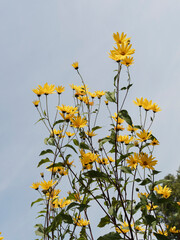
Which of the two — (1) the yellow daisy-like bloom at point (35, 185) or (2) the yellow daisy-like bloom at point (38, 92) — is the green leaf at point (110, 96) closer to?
(2) the yellow daisy-like bloom at point (38, 92)

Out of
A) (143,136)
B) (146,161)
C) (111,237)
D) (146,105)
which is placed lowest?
(111,237)

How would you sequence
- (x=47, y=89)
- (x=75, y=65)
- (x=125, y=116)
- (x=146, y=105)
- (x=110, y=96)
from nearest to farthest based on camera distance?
(x=125, y=116) → (x=110, y=96) → (x=146, y=105) → (x=47, y=89) → (x=75, y=65)

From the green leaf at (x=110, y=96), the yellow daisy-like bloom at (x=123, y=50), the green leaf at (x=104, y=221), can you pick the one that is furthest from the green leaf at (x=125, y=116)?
the green leaf at (x=104, y=221)

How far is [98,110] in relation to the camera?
276 cm

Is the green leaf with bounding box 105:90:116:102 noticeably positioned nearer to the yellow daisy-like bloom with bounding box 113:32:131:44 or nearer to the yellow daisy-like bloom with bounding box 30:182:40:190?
the yellow daisy-like bloom with bounding box 113:32:131:44

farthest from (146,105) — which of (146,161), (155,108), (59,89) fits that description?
(59,89)

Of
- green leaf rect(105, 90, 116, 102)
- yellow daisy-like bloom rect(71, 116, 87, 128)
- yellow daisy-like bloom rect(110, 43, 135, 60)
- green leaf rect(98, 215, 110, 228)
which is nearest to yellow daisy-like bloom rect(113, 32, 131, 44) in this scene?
yellow daisy-like bloom rect(110, 43, 135, 60)

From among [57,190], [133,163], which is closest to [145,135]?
[133,163]

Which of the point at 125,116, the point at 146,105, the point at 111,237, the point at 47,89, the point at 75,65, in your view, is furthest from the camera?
the point at 75,65

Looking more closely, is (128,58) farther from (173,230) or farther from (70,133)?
(173,230)

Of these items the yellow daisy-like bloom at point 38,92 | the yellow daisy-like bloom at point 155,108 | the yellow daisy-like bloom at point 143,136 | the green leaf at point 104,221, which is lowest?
the green leaf at point 104,221

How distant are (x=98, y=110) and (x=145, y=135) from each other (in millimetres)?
900

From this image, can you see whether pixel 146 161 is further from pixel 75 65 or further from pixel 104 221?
pixel 75 65

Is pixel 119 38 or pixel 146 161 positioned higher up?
pixel 119 38
